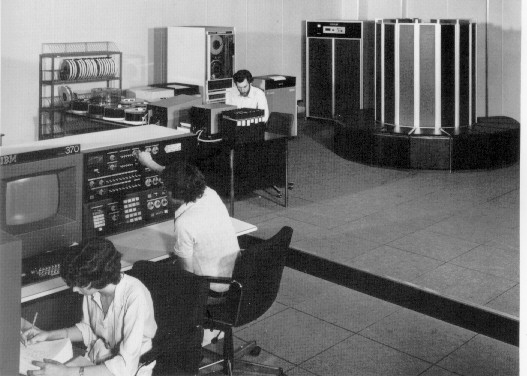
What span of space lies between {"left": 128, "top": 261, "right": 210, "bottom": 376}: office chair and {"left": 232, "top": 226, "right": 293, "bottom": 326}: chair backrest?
444 mm

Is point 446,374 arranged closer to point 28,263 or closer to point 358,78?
point 28,263

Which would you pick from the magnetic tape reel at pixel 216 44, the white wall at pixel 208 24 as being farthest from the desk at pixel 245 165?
the white wall at pixel 208 24

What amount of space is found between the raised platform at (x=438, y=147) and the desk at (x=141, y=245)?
4562mm

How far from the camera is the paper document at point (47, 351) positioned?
216 centimetres

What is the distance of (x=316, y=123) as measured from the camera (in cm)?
1041

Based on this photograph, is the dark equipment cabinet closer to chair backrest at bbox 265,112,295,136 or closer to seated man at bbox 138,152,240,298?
chair backrest at bbox 265,112,295,136

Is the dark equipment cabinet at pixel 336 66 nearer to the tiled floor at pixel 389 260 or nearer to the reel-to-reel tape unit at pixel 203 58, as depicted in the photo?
the tiled floor at pixel 389 260

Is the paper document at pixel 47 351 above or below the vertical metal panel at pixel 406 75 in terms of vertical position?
below

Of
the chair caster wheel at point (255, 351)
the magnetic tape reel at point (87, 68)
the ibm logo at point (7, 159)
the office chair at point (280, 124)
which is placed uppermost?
the magnetic tape reel at point (87, 68)

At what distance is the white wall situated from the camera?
7027mm

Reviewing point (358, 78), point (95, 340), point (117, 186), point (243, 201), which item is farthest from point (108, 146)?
point (358, 78)

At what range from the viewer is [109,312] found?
7.95 feet

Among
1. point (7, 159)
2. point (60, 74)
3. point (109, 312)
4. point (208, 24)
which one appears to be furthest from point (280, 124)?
point (109, 312)

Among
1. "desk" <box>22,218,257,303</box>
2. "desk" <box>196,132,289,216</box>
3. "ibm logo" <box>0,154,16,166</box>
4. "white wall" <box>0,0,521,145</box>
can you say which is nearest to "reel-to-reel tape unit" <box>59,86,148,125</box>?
"white wall" <box>0,0,521,145</box>
